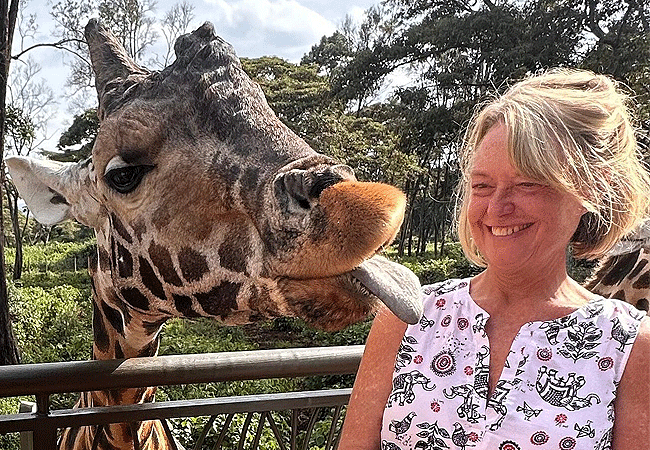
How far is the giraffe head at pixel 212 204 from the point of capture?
4.14 ft

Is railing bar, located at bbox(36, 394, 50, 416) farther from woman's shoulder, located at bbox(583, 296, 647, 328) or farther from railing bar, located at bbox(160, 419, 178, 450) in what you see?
woman's shoulder, located at bbox(583, 296, 647, 328)

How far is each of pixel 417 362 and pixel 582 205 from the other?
1.56 ft

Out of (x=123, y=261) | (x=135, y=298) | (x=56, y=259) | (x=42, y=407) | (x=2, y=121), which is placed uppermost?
(x=2, y=121)

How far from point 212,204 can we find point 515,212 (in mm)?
687

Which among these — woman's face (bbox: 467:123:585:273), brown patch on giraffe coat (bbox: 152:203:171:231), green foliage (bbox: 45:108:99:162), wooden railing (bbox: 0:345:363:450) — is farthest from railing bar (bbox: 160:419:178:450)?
green foliage (bbox: 45:108:99:162)

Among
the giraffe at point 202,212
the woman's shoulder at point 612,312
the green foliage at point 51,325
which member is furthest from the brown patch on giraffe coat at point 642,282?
the green foliage at point 51,325

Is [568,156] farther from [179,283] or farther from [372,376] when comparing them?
[179,283]

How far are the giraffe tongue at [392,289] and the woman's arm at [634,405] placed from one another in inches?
16.0

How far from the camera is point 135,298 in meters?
1.79

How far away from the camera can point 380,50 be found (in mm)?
15836

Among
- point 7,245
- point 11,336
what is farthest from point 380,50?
point 7,245

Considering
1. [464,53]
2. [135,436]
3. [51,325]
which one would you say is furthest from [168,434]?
[464,53]

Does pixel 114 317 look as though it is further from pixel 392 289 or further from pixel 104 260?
pixel 392 289

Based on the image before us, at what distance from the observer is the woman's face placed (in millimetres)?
1300
